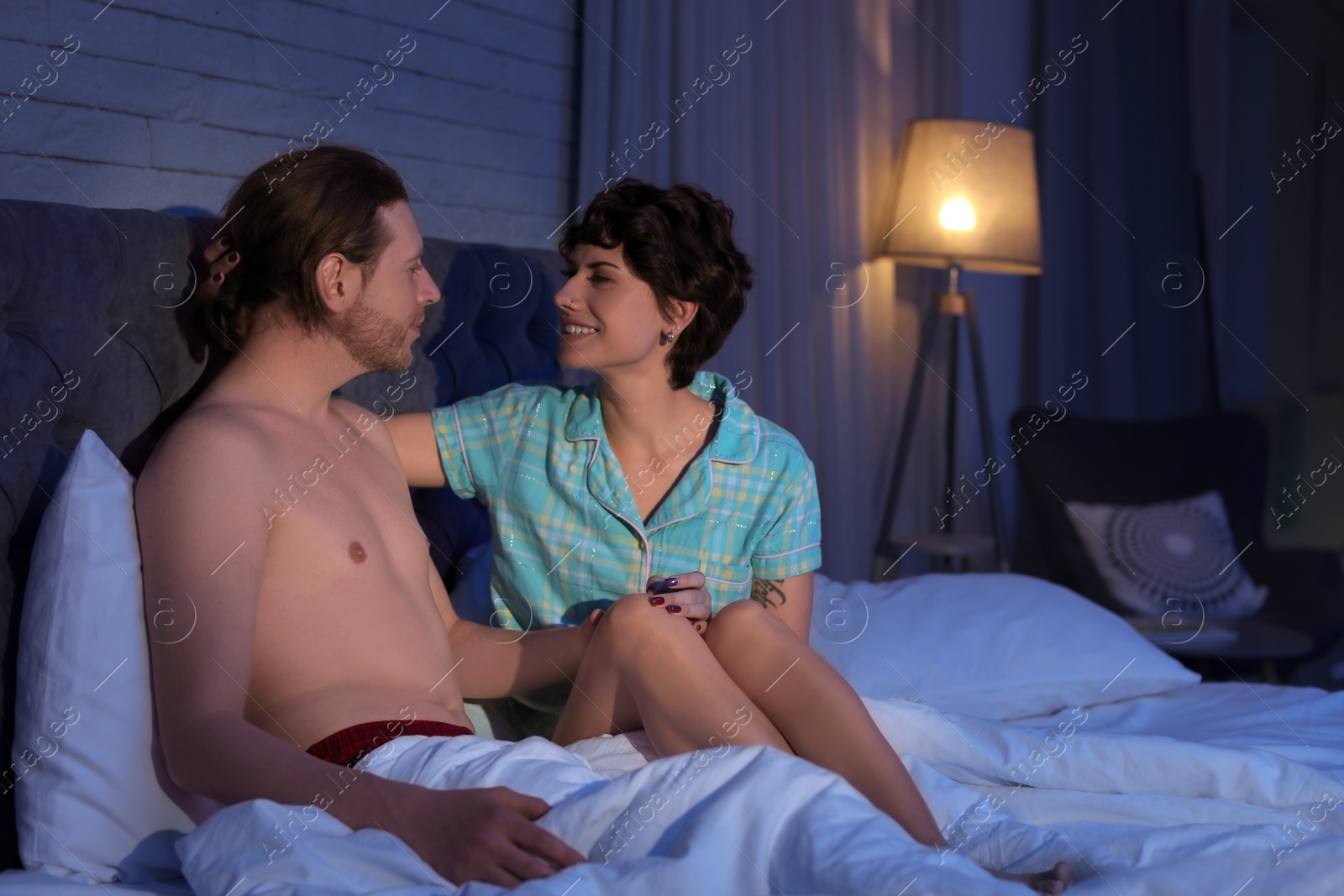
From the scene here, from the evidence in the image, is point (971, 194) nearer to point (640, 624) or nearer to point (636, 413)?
point (636, 413)

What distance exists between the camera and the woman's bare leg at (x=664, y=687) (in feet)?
4.25

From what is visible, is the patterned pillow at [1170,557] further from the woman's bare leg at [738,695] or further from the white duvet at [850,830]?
the woman's bare leg at [738,695]

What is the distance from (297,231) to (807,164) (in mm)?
1872

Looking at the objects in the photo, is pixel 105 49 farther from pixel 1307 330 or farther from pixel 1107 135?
pixel 1307 330

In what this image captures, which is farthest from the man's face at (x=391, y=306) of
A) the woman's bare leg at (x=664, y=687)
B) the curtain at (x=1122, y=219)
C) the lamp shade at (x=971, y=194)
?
the curtain at (x=1122, y=219)

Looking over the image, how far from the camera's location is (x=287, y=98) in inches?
79.7

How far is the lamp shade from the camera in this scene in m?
2.90

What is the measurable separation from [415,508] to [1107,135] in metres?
2.70

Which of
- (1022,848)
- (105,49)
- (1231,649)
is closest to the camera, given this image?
(1022,848)

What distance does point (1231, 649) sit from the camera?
2400 millimetres

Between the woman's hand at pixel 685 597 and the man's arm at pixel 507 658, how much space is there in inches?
5.9

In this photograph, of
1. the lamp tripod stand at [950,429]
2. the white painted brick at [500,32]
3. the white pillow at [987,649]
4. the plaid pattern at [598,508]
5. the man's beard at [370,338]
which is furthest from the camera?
the lamp tripod stand at [950,429]

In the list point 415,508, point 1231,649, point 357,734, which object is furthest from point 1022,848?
point 1231,649

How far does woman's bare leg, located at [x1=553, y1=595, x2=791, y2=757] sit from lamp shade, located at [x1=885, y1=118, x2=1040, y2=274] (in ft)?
6.06
